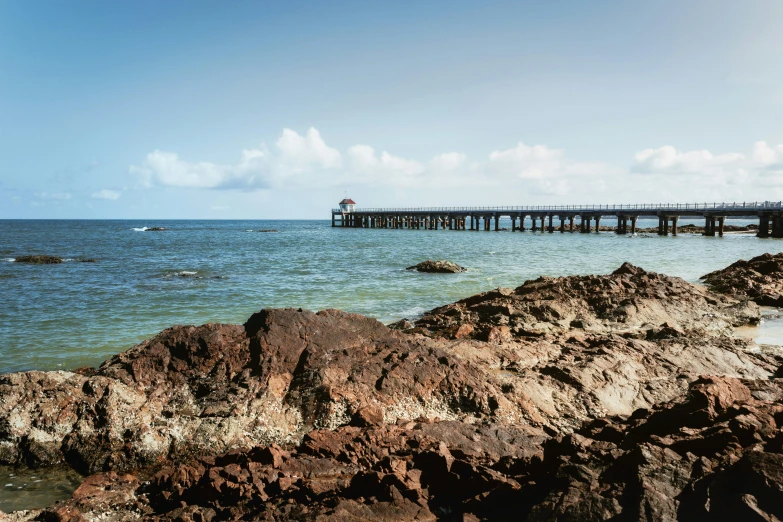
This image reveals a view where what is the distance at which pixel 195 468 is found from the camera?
5121 mm

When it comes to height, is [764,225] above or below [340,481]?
above

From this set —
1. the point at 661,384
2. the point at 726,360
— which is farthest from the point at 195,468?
the point at 726,360

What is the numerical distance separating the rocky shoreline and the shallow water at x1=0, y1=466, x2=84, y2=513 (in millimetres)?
174

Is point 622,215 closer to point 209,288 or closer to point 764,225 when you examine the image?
point 764,225

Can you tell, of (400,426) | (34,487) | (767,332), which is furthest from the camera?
(767,332)

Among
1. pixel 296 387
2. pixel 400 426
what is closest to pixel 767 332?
pixel 400 426

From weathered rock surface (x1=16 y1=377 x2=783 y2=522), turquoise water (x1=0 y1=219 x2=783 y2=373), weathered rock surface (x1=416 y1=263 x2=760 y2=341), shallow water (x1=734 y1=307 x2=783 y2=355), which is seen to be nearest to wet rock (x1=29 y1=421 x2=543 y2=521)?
weathered rock surface (x1=16 y1=377 x2=783 y2=522)

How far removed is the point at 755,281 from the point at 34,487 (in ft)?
72.8

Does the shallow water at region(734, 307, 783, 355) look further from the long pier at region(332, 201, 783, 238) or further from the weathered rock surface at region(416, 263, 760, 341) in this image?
the long pier at region(332, 201, 783, 238)

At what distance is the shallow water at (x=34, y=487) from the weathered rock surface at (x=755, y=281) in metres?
18.8

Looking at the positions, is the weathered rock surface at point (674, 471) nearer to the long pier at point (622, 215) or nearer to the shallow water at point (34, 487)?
the shallow water at point (34, 487)

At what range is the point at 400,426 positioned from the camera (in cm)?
604

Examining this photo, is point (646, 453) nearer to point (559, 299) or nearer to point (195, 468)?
point (195, 468)

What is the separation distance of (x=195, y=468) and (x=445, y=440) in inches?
102
